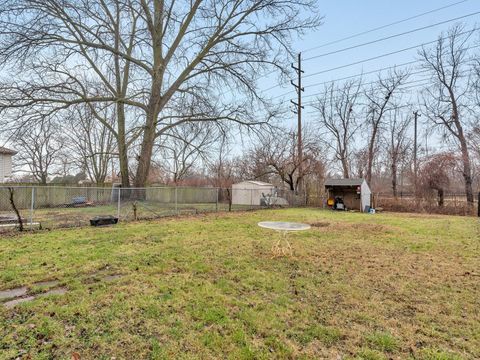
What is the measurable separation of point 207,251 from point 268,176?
828 inches

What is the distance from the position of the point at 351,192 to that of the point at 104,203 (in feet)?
49.0

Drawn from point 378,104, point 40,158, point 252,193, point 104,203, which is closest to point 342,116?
point 378,104

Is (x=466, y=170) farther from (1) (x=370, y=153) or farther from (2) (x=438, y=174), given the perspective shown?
(1) (x=370, y=153)

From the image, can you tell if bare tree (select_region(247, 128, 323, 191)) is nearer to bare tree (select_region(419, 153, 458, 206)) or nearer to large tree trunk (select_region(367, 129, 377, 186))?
large tree trunk (select_region(367, 129, 377, 186))

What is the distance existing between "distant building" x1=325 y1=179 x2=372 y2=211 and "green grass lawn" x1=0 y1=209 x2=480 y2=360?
1014cm

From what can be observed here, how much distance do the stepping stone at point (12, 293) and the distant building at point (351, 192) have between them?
52.4 ft

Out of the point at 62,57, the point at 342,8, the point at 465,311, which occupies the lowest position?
the point at 465,311

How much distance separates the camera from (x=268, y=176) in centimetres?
2631

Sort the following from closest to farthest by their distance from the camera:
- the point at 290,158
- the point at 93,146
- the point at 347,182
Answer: the point at 347,182, the point at 290,158, the point at 93,146

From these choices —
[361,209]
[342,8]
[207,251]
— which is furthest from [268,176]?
[207,251]

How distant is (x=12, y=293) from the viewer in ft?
11.0

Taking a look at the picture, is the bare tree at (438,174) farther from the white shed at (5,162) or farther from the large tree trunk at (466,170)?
the white shed at (5,162)

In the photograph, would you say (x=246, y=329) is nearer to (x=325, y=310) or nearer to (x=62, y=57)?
(x=325, y=310)

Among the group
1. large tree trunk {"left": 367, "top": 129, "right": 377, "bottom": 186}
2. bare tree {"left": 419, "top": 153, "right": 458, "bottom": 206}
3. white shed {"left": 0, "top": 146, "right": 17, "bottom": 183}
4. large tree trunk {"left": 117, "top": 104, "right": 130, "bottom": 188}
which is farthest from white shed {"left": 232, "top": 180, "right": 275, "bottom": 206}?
white shed {"left": 0, "top": 146, "right": 17, "bottom": 183}
